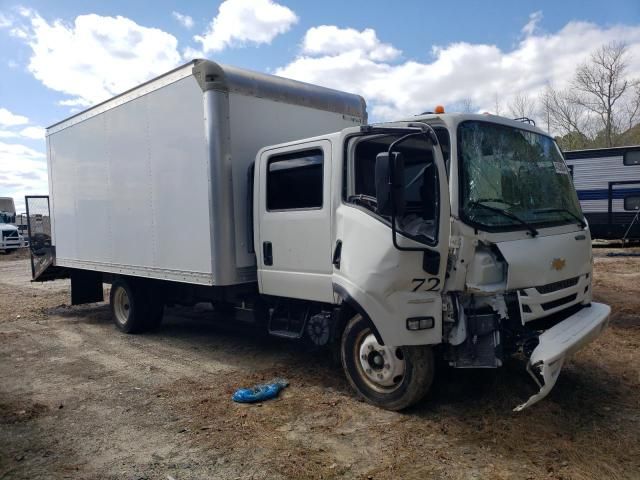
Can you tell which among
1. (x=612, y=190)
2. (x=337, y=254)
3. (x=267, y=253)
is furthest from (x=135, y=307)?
(x=612, y=190)

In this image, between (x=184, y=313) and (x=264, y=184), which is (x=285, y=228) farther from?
(x=184, y=313)

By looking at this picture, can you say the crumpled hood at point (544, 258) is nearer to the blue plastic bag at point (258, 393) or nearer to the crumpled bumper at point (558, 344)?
the crumpled bumper at point (558, 344)

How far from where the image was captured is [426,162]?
14.8ft

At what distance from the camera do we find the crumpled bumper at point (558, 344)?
3.62 meters

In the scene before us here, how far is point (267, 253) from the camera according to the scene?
5594 millimetres

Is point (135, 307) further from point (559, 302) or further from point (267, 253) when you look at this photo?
point (559, 302)

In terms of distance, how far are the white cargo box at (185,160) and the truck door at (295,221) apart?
14.6 inches

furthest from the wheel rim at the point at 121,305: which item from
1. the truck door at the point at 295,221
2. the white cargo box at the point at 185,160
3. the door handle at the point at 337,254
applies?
the door handle at the point at 337,254

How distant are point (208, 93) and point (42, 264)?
6.65m

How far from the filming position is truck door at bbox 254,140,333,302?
16.3ft

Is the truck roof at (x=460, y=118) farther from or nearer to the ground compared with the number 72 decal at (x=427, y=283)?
farther from the ground

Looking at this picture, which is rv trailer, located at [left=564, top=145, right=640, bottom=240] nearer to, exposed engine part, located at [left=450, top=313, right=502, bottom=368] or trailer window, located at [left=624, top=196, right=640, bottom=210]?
trailer window, located at [left=624, top=196, right=640, bottom=210]

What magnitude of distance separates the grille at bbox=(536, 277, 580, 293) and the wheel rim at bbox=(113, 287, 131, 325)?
6347 mm

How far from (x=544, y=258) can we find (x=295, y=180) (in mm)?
2495
